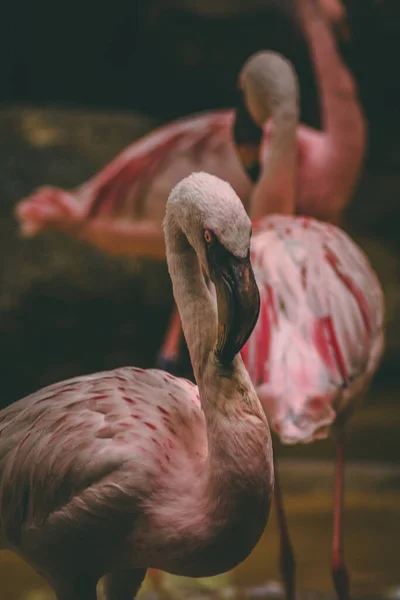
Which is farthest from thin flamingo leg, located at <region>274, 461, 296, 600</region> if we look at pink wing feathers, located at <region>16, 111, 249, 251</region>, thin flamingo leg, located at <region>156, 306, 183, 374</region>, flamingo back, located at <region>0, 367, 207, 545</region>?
pink wing feathers, located at <region>16, 111, 249, 251</region>

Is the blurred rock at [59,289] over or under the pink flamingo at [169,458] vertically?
under

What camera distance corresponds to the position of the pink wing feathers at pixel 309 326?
2783 mm

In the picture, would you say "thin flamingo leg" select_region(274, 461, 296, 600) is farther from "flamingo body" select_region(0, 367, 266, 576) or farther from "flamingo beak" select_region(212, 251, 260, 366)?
"flamingo beak" select_region(212, 251, 260, 366)

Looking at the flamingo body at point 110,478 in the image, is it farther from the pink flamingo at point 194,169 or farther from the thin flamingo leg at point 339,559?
the pink flamingo at point 194,169

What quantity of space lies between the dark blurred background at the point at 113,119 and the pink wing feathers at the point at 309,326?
2573mm

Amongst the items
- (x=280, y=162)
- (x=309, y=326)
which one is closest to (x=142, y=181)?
(x=280, y=162)

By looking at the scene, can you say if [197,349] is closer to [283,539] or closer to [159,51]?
[283,539]

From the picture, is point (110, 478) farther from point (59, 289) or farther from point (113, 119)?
point (113, 119)

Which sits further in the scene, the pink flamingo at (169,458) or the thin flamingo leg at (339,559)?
the thin flamingo leg at (339,559)

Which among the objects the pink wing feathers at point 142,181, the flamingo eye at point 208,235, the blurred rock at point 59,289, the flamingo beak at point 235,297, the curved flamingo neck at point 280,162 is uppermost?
the flamingo eye at point 208,235

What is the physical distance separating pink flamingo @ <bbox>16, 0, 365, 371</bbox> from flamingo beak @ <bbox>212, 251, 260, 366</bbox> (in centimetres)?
283

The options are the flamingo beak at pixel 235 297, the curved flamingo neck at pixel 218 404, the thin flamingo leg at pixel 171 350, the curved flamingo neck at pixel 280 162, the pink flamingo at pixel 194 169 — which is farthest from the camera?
the thin flamingo leg at pixel 171 350

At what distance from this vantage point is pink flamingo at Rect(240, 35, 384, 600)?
2789mm

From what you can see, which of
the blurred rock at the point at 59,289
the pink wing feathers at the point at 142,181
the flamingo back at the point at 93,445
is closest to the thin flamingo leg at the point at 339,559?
the flamingo back at the point at 93,445
